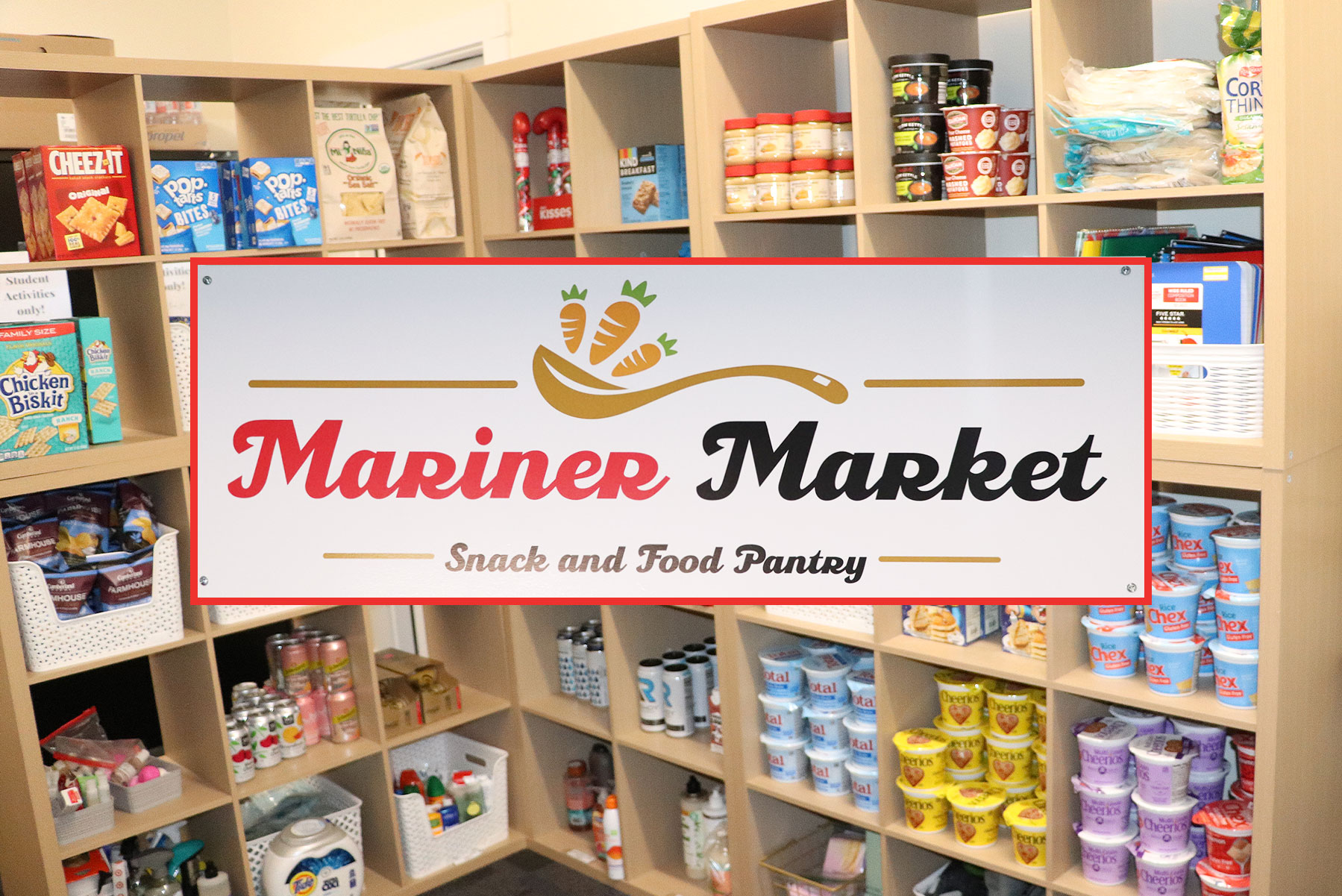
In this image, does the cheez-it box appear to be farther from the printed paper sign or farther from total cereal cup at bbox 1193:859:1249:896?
total cereal cup at bbox 1193:859:1249:896

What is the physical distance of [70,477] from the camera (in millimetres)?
2514

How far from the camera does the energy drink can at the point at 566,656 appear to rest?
3.38 m

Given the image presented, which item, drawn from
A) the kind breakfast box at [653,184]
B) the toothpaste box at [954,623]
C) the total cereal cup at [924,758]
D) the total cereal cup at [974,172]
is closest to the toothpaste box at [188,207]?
the kind breakfast box at [653,184]

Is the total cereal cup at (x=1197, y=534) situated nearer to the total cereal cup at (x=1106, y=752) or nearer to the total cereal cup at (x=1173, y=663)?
the total cereal cup at (x=1173, y=663)

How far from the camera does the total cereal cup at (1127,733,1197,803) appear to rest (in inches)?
85.7

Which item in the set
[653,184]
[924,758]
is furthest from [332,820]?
[653,184]

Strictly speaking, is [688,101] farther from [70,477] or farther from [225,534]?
[225,534]

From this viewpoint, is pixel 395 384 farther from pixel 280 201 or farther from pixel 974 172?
pixel 280 201

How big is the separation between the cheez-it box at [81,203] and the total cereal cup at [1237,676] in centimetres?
231

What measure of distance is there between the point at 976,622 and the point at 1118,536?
1651mm

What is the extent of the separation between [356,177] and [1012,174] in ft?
5.23

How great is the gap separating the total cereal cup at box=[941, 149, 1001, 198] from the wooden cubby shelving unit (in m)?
0.04

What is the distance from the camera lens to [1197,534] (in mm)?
2145

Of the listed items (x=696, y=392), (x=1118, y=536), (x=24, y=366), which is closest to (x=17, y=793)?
(x=24, y=366)
